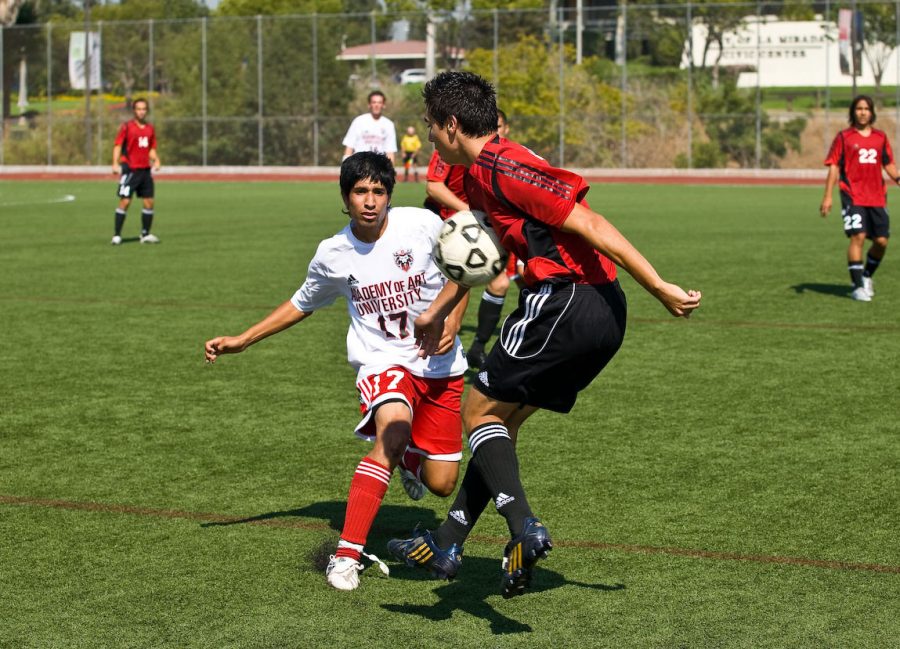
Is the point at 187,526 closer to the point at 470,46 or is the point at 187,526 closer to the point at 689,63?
the point at 689,63

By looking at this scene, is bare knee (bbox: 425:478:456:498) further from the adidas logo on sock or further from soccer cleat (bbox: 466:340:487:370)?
soccer cleat (bbox: 466:340:487:370)

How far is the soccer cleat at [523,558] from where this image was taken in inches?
174

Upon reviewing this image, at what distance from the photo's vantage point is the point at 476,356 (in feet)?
34.2

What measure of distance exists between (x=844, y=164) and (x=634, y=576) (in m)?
9.61

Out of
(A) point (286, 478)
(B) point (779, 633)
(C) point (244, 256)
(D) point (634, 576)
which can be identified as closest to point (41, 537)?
(A) point (286, 478)

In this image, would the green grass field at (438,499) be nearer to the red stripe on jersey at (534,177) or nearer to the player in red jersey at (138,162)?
the red stripe on jersey at (534,177)

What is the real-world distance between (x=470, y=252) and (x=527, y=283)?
0.79ft

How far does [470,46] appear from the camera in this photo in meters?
48.1

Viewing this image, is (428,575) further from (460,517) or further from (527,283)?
(527,283)

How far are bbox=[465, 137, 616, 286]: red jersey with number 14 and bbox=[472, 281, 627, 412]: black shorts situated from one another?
2.6 inches

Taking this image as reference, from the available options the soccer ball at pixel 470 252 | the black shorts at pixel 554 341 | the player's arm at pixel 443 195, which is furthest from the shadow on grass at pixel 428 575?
the player's arm at pixel 443 195

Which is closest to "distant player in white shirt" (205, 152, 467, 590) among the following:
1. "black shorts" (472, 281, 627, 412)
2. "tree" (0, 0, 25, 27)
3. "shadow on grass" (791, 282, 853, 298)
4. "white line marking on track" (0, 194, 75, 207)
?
"black shorts" (472, 281, 627, 412)

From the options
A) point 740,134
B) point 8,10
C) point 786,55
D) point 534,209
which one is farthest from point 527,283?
point 8,10

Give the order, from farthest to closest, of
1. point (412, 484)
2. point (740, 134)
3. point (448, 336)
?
1. point (740, 134)
2. point (412, 484)
3. point (448, 336)
